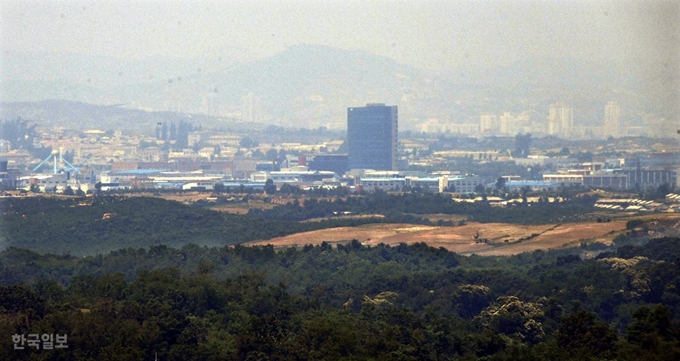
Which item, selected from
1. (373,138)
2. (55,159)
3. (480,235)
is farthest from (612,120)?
(480,235)

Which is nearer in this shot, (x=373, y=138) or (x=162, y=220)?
(x=162, y=220)

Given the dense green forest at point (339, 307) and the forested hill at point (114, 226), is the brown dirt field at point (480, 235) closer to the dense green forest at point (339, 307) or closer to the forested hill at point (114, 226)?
the forested hill at point (114, 226)

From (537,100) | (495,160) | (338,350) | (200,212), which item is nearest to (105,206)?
(200,212)

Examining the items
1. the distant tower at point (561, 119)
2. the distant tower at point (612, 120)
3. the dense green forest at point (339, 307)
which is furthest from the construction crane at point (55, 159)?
the dense green forest at point (339, 307)

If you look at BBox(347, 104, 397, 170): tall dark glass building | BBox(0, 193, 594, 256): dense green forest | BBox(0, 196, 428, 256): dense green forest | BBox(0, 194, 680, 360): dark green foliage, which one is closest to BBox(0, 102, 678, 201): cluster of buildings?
BBox(347, 104, 397, 170): tall dark glass building

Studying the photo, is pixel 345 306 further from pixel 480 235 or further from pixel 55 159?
pixel 55 159

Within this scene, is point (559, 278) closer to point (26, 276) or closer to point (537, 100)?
point (26, 276)
